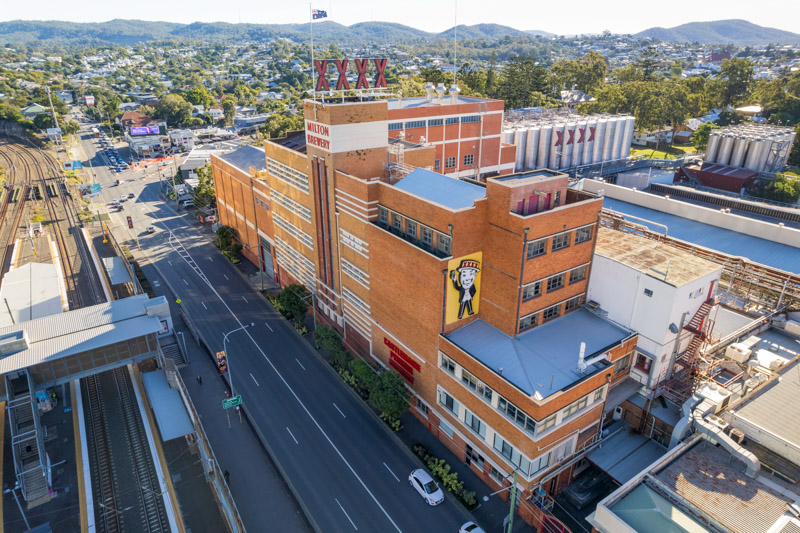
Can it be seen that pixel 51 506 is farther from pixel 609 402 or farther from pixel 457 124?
pixel 457 124

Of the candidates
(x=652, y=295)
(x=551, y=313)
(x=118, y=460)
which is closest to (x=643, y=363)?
(x=652, y=295)

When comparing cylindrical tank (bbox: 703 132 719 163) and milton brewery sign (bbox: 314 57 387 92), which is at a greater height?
milton brewery sign (bbox: 314 57 387 92)

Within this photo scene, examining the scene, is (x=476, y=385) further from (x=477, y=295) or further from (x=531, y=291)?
(x=531, y=291)

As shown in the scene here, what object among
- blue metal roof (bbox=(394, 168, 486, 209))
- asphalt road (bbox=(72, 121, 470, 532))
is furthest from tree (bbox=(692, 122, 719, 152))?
asphalt road (bbox=(72, 121, 470, 532))

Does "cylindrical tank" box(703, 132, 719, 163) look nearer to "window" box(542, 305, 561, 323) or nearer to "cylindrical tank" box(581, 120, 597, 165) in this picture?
"cylindrical tank" box(581, 120, 597, 165)

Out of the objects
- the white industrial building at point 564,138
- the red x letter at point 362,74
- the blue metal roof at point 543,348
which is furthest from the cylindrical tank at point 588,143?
the blue metal roof at point 543,348

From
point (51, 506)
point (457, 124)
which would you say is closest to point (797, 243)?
point (457, 124)
